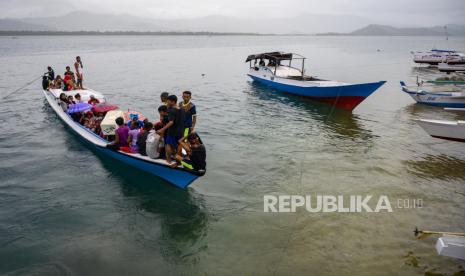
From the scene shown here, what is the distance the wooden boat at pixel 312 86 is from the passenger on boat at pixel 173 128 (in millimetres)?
13966

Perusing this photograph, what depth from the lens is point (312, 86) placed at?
71.1 feet

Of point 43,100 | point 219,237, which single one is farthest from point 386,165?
point 43,100

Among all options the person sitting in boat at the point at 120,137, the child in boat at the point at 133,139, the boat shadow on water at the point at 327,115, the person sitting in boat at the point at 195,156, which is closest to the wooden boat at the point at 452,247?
the person sitting in boat at the point at 195,156

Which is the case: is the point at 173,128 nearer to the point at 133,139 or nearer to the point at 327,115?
the point at 133,139

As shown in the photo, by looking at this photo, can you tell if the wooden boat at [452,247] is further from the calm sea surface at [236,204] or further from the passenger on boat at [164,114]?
the passenger on boat at [164,114]

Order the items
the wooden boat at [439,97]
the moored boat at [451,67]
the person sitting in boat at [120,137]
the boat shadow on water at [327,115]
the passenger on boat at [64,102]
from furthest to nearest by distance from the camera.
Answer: the moored boat at [451,67] → the wooden boat at [439,97] → the boat shadow on water at [327,115] → the passenger on boat at [64,102] → the person sitting in boat at [120,137]

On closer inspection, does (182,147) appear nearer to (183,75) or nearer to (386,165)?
(386,165)

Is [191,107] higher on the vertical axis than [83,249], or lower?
higher

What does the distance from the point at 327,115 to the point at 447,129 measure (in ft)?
24.5

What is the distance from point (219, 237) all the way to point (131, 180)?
4437mm

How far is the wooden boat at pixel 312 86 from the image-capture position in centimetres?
1938

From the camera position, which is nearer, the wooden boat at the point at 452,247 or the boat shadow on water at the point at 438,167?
the wooden boat at the point at 452,247

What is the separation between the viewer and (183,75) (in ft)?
127

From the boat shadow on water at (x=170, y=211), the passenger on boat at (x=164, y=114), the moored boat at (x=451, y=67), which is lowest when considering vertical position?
the boat shadow on water at (x=170, y=211)
